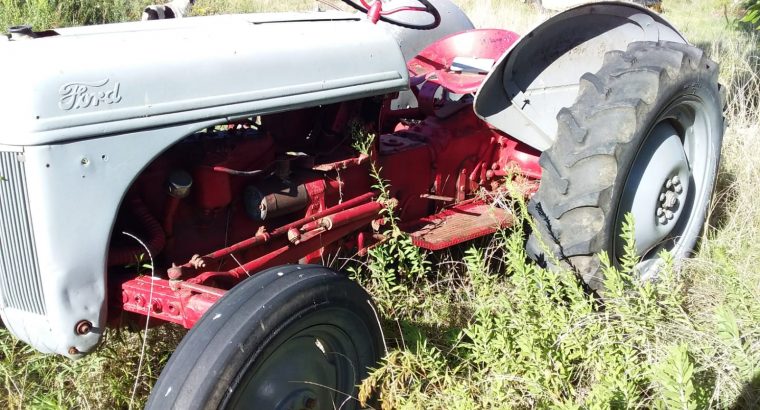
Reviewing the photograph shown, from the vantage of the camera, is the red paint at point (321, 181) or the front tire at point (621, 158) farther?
the front tire at point (621, 158)

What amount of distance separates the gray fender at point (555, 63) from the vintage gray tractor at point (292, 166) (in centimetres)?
1

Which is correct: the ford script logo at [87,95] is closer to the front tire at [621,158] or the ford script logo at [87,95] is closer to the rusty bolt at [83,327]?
the rusty bolt at [83,327]

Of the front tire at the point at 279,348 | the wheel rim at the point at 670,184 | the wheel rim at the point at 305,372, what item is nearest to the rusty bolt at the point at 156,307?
the front tire at the point at 279,348

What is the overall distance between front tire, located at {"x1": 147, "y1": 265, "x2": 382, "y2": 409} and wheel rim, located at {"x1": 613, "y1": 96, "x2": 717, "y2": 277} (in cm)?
144

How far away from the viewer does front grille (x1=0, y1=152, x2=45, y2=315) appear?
7.07 ft

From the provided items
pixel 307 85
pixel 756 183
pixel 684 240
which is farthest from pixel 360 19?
pixel 756 183

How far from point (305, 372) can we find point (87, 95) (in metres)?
1.10

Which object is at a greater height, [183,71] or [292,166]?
[183,71]

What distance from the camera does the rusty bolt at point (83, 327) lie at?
230 cm

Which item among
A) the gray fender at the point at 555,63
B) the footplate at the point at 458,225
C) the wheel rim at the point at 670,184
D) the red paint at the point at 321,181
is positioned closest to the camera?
the red paint at the point at 321,181

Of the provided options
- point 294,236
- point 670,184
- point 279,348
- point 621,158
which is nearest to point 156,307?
point 279,348

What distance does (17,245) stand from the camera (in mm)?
2240

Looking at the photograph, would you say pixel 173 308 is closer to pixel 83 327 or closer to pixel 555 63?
pixel 83 327

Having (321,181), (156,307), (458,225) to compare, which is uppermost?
(321,181)
